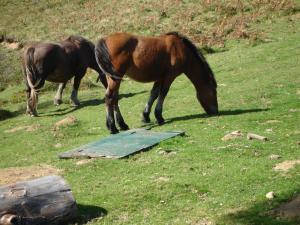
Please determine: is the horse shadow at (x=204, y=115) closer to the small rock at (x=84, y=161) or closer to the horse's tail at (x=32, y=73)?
the small rock at (x=84, y=161)

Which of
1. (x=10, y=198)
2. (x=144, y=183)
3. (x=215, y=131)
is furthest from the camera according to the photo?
(x=215, y=131)

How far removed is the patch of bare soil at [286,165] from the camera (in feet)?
27.9

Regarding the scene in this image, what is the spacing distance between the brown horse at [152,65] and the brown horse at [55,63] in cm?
514

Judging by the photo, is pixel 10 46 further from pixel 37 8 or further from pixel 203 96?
pixel 203 96

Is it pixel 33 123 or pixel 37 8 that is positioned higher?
pixel 37 8

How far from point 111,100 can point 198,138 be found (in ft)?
9.80

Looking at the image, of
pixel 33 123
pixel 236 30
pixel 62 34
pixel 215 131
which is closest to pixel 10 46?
pixel 62 34

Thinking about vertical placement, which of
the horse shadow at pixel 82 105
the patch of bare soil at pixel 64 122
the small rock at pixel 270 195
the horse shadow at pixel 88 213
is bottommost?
the horse shadow at pixel 82 105

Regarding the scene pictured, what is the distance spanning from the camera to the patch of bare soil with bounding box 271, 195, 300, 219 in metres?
6.54

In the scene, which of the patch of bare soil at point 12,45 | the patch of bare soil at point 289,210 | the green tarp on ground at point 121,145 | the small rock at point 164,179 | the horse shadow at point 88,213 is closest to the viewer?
the patch of bare soil at point 289,210

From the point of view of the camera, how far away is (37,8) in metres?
40.4

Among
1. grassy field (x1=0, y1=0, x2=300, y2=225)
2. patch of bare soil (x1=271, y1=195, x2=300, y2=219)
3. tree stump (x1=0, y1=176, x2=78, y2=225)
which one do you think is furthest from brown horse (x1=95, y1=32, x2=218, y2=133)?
patch of bare soil (x1=271, y1=195, x2=300, y2=219)

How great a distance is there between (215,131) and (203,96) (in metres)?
2.77

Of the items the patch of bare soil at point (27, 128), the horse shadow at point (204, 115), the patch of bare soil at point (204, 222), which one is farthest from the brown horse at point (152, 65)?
the patch of bare soil at point (204, 222)
